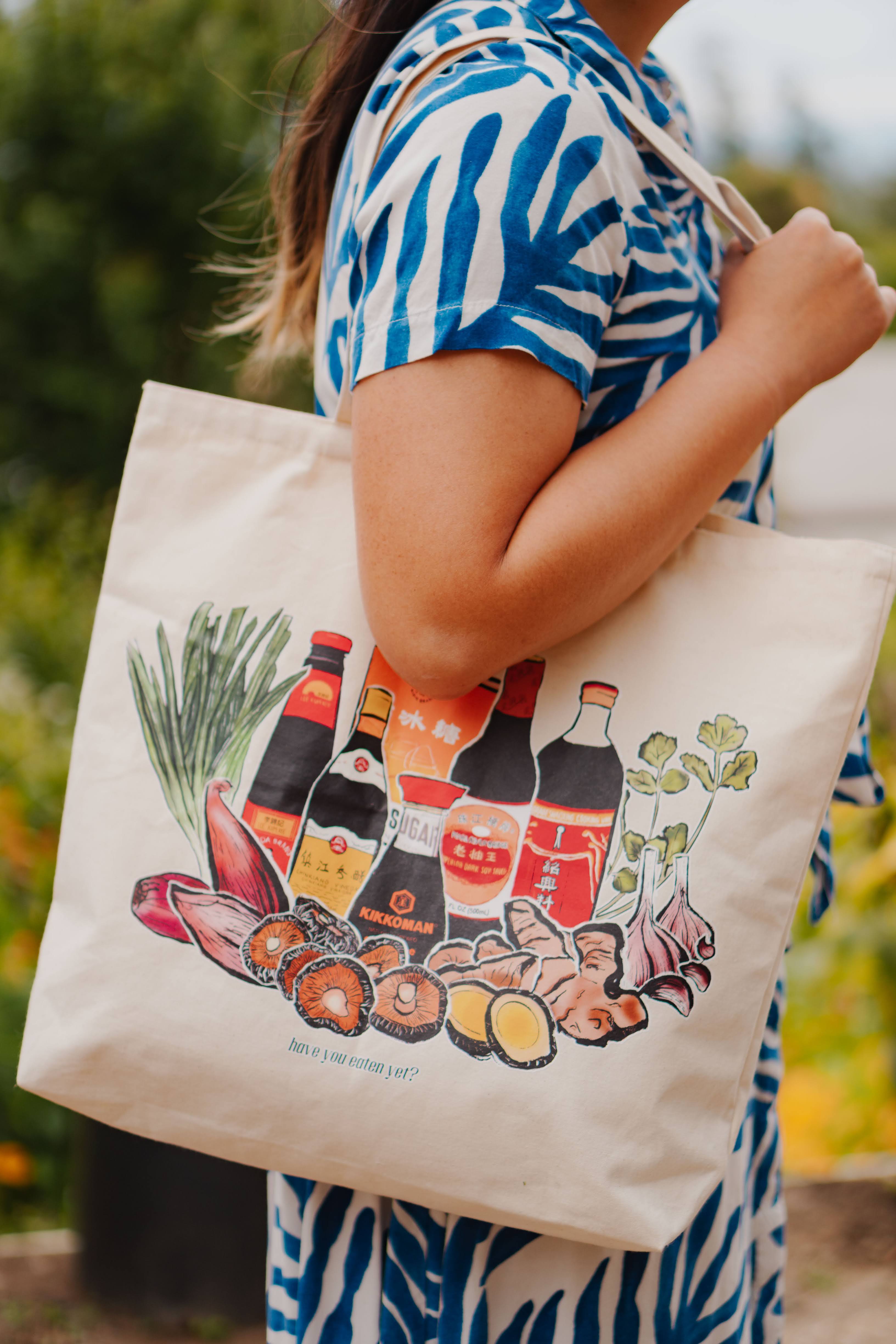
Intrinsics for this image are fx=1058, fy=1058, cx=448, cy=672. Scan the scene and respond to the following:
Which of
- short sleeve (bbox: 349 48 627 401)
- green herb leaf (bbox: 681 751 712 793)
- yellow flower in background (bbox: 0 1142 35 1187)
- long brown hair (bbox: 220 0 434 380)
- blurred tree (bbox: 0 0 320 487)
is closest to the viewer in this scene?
short sleeve (bbox: 349 48 627 401)

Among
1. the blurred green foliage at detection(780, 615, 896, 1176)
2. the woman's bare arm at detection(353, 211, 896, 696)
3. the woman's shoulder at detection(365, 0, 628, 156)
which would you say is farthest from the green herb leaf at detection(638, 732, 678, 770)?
the blurred green foliage at detection(780, 615, 896, 1176)

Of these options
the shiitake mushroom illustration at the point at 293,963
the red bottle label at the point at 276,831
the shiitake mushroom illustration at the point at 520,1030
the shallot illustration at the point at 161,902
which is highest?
the red bottle label at the point at 276,831

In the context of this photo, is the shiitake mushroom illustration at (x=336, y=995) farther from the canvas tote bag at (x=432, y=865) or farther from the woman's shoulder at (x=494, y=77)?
the woman's shoulder at (x=494, y=77)

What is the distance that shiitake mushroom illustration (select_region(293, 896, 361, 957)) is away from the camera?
2.71 feet

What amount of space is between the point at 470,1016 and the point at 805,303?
64 cm

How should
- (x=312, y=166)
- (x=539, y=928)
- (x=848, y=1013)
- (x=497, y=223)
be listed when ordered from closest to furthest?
1. (x=497, y=223)
2. (x=539, y=928)
3. (x=312, y=166)
4. (x=848, y=1013)

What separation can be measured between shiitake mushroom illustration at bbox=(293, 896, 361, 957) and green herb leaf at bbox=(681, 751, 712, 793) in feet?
0.94

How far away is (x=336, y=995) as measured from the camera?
82cm

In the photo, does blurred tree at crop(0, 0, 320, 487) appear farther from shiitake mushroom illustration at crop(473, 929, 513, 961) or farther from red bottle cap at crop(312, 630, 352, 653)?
shiitake mushroom illustration at crop(473, 929, 513, 961)

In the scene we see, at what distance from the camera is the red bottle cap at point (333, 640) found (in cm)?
87

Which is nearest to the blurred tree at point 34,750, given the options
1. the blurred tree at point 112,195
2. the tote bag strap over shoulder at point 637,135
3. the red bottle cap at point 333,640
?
the blurred tree at point 112,195

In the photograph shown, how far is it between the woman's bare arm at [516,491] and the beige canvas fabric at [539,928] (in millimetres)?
79

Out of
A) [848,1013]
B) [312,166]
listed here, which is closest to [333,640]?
[312,166]

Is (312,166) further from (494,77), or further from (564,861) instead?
(564,861)
